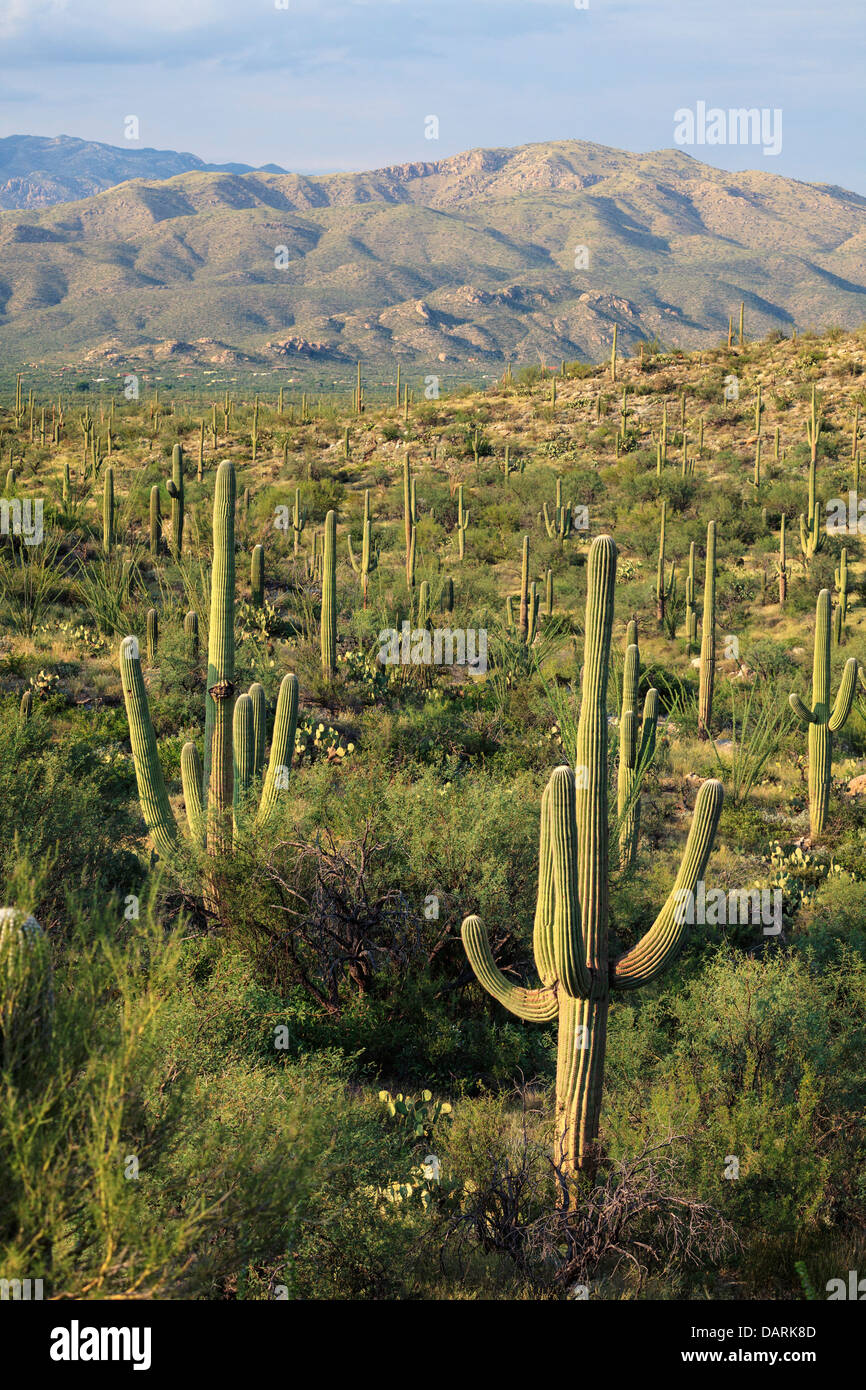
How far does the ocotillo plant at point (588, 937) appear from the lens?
20.1 feet

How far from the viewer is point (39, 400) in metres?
63.7

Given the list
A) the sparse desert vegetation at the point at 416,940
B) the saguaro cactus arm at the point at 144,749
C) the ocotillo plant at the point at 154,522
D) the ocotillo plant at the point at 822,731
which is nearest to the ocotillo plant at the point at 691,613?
the sparse desert vegetation at the point at 416,940

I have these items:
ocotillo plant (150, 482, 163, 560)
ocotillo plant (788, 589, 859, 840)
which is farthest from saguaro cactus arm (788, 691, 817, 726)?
ocotillo plant (150, 482, 163, 560)

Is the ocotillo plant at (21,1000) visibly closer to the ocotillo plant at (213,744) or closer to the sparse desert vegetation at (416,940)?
the sparse desert vegetation at (416,940)

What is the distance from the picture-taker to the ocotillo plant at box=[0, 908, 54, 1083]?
3.91m

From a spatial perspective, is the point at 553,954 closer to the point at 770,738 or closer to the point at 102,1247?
the point at 102,1247

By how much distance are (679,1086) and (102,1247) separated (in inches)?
168

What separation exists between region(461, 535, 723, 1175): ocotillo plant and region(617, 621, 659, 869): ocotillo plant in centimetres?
345

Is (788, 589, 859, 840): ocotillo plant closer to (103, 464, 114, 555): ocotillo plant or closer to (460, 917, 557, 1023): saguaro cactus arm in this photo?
(460, 917, 557, 1023): saguaro cactus arm

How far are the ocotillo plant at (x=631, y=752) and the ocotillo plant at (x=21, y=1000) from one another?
6.59 m

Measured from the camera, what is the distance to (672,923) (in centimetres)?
630

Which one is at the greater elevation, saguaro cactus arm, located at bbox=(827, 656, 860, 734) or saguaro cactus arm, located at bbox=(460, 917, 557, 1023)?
saguaro cactus arm, located at bbox=(827, 656, 860, 734)

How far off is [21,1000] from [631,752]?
8.52 m

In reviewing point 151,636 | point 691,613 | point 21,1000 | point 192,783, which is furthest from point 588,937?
point 691,613
